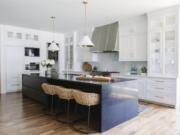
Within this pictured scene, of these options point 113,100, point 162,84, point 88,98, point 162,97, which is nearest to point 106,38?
point 162,84

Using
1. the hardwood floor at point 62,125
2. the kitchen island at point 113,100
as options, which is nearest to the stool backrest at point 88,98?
the kitchen island at point 113,100

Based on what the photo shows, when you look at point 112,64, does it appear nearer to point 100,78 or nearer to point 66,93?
point 100,78

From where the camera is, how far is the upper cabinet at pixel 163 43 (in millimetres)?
4164

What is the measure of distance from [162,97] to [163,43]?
158cm

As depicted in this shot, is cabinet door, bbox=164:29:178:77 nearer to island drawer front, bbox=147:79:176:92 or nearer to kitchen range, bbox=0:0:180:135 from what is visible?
kitchen range, bbox=0:0:180:135

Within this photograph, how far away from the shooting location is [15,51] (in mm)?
6418

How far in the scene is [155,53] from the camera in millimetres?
4633

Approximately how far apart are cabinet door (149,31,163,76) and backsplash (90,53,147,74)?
2.21 ft

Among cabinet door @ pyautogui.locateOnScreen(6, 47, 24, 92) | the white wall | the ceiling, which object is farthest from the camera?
cabinet door @ pyautogui.locateOnScreen(6, 47, 24, 92)

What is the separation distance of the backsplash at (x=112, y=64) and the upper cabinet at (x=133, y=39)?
1.33 ft

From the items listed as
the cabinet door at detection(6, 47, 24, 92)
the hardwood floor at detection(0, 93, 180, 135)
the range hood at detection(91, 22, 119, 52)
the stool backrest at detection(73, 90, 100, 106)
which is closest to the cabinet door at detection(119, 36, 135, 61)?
the range hood at detection(91, 22, 119, 52)

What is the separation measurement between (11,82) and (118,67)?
15.0ft

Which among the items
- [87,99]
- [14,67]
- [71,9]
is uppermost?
[71,9]

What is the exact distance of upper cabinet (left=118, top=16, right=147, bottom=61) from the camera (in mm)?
4957
